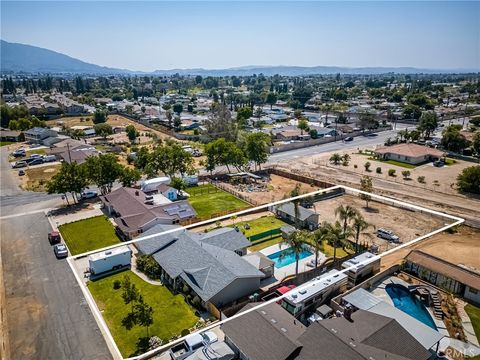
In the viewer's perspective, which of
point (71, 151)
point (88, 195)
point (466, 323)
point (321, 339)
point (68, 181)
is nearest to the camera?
point (321, 339)

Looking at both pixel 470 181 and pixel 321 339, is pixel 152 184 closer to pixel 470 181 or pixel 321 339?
pixel 321 339

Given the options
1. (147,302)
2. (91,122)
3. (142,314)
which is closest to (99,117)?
(91,122)

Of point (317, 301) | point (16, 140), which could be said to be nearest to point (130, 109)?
point (16, 140)

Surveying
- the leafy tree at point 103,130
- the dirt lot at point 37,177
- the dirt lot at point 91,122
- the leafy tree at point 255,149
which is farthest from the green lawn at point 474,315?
the dirt lot at point 91,122

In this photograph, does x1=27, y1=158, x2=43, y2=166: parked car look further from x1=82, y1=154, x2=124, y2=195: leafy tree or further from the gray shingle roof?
the gray shingle roof

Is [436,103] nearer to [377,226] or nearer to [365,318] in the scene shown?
[377,226]
